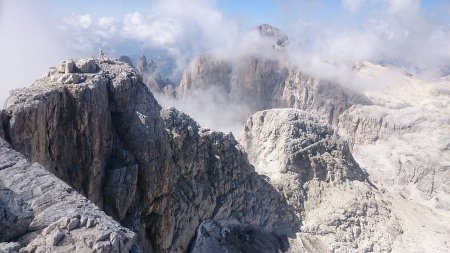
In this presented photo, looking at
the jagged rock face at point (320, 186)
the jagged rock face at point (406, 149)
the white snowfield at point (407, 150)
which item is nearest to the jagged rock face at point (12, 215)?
the jagged rock face at point (320, 186)

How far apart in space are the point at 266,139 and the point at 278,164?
11.7 metres

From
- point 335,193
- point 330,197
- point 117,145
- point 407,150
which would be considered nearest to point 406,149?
point 407,150

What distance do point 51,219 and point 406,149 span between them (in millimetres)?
152434

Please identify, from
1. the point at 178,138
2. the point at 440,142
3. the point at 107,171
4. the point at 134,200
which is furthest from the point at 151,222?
the point at 440,142

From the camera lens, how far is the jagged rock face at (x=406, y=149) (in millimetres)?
141250

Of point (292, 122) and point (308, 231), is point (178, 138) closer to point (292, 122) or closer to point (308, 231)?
point (308, 231)

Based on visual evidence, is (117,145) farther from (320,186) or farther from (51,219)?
(320,186)

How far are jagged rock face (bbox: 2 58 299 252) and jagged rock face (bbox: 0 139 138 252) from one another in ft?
48.6

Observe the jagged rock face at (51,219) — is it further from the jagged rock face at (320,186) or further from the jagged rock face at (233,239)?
the jagged rock face at (320,186)

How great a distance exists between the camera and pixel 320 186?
334 feet

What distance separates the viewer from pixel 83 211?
2145cm

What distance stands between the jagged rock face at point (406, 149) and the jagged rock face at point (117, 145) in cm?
8107

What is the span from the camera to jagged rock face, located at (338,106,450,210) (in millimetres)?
141250

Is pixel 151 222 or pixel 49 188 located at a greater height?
pixel 49 188
